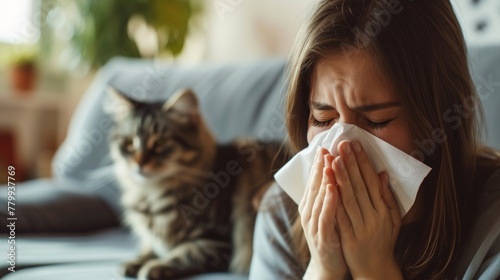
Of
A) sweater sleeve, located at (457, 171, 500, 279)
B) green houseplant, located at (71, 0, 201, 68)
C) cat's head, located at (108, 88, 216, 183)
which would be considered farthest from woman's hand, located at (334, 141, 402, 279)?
green houseplant, located at (71, 0, 201, 68)

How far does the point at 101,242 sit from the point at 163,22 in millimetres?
1644

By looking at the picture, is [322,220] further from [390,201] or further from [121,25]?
[121,25]

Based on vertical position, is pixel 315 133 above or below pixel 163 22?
below

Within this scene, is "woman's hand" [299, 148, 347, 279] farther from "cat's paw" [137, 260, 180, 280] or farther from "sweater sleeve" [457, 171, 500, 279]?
"cat's paw" [137, 260, 180, 280]

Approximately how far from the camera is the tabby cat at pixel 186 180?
5.06 ft

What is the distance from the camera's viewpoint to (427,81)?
85 centimetres

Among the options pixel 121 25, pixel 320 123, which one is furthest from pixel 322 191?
pixel 121 25

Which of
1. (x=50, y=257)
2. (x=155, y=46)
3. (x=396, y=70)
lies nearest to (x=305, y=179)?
(x=396, y=70)

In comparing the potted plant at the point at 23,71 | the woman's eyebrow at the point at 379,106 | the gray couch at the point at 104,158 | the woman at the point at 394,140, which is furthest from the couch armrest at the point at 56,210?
the potted plant at the point at 23,71

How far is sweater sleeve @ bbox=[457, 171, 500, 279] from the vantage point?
77 cm

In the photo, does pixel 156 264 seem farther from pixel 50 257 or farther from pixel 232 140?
pixel 232 140

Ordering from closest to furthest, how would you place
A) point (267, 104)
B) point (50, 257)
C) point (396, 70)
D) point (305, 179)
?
point (396, 70)
point (305, 179)
point (50, 257)
point (267, 104)

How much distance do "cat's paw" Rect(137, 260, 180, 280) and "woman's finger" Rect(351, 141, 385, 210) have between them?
690 millimetres

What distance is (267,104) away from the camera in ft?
5.60
